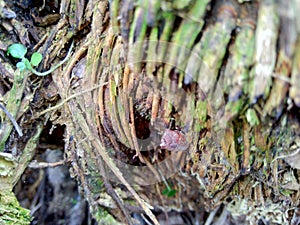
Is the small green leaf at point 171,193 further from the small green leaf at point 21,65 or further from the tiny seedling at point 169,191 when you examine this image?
the small green leaf at point 21,65

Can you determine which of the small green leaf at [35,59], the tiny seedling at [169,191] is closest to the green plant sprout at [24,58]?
the small green leaf at [35,59]

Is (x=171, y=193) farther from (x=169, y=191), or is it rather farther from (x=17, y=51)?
(x=17, y=51)

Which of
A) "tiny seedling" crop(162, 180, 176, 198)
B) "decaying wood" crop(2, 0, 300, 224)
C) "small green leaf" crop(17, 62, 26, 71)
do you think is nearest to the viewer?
"decaying wood" crop(2, 0, 300, 224)

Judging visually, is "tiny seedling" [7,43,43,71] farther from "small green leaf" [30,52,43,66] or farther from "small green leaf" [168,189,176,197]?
"small green leaf" [168,189,176,197]

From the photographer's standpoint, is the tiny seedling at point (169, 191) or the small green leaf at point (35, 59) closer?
the small green leaf at point (35, 59)

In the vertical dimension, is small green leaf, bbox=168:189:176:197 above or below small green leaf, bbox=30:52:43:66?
below

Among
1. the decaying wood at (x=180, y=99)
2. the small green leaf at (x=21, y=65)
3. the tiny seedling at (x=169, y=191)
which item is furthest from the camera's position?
the tiny seedling at (x=169, y=191)

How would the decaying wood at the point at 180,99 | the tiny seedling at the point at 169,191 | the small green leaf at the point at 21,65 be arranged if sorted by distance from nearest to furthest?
1. the decaying wood at the point at 180,99
2. the small green leaf at the point at 21,65
3. the tiny seedling at the point at 169,191

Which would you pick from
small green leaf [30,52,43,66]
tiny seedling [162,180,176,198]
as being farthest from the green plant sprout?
tiny seedling [162,180,176,198]

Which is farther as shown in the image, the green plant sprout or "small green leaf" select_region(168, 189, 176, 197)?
"small green leaf" select_region(168, 189, 176, 197)
